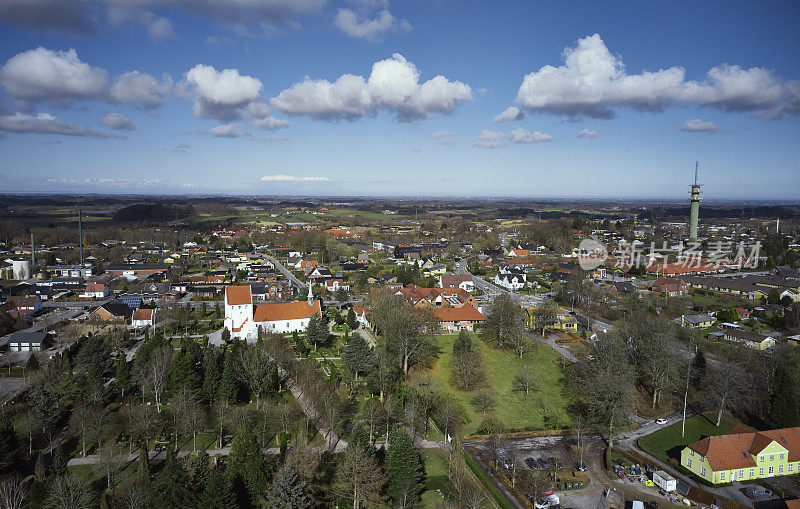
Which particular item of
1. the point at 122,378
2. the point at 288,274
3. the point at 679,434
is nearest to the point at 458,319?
the point at 679,434

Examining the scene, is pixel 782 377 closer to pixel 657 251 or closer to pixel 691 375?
pixel 691 375

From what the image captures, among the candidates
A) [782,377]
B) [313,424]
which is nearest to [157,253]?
[313,424]

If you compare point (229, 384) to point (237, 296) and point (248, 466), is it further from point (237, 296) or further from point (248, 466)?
point (237, 296)

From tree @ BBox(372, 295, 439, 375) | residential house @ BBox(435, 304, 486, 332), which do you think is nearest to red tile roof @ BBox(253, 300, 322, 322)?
tree @ BBox(372, 295, 439, 375)

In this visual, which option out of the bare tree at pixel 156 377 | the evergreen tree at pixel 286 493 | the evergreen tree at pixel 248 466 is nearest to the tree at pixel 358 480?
the evergreen tree at pixel 286 493

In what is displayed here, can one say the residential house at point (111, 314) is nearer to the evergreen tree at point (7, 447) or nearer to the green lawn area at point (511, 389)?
the evergreen tree at point (7, 447)
